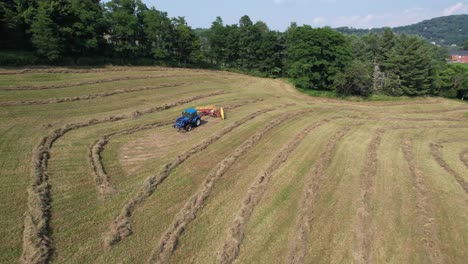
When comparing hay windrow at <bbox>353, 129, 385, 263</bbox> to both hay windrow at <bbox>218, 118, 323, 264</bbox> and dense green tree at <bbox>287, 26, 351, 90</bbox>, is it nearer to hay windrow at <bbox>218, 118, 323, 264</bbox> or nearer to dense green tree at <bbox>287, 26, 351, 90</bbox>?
hay windrow at <bbox>218, 118, 323, 264</bbox>

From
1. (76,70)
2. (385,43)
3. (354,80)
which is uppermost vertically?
(385,43)

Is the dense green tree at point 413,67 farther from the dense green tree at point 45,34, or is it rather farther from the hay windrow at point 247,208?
the dense green tree at point 45,34

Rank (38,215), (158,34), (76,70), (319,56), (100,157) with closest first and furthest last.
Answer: (38,215) < (100,157) < (76,70) < (319,56) < (158,34)

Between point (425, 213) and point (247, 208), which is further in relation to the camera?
point (425, 213)

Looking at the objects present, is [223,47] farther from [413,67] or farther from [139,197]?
[139,197]

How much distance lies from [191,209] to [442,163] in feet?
75.7

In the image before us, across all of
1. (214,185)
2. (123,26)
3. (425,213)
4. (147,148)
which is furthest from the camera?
(123,26)

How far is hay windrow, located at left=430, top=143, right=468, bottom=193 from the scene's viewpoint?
2170 centimetres

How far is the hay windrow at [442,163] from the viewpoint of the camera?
2170 centimetres

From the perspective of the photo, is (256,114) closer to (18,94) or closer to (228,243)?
(228,243)

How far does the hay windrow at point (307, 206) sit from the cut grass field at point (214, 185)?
0.08 meters

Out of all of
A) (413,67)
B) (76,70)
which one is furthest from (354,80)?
(76,70)

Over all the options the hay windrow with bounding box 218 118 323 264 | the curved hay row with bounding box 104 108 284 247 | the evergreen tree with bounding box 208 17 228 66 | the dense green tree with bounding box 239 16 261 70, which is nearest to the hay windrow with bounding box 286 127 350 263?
the hay windrow with bounding box 218 118 323 264

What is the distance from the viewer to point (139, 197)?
16.1 metres
